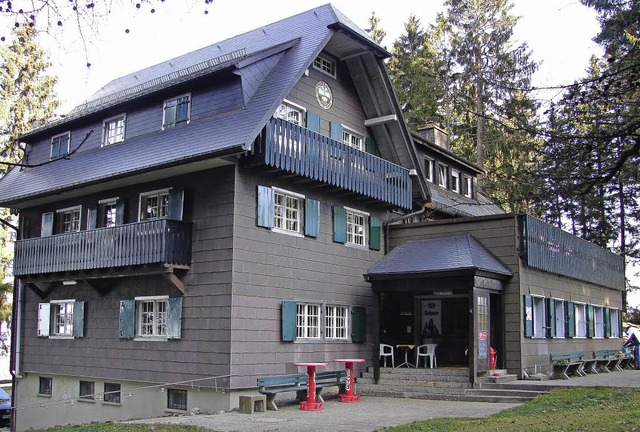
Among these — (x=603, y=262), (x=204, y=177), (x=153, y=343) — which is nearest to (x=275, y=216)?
(x=204, y=177)

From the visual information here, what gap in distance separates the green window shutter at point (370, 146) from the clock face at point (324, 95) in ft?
7.17

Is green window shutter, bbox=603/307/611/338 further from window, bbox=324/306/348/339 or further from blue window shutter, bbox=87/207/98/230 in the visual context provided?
blue window shutter, bbox=87/207/98/230


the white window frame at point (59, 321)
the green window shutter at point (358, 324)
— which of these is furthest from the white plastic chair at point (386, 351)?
the white window frame at point (59, 321)

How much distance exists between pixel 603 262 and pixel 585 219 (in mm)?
14192

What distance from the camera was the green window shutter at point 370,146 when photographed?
22.9m

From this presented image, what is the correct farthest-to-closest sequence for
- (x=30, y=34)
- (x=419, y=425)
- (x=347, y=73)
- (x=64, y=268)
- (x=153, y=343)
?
(x=347, y=73) → (x=64, y=268) → (x=153, y=343) → (x=419, y=425) → (x=30, y=34)

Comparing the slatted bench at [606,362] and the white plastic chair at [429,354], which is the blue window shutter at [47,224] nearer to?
the white plastic chair at [429,354]

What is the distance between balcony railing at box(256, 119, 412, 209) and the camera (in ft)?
58.1

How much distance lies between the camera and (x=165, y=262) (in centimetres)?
1734

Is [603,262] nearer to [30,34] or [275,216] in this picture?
[275,216]

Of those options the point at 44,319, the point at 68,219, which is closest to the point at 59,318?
the point at 44,319

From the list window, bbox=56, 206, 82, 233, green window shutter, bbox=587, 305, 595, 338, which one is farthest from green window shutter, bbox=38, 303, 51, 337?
green window shutter, bbox=587, 305, 595, 338

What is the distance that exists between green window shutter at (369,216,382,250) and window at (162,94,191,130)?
677cm

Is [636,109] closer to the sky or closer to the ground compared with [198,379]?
closer to the sky
